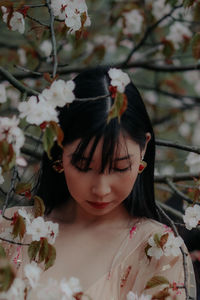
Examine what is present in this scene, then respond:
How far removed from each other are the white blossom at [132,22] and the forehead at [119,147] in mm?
1622

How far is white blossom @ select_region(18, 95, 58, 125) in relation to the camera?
4.03 feet

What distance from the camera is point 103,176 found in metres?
1.39

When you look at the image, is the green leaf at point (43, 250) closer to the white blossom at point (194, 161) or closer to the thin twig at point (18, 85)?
the thin twig at point (18, 85)

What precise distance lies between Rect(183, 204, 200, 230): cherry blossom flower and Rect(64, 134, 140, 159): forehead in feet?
0.88

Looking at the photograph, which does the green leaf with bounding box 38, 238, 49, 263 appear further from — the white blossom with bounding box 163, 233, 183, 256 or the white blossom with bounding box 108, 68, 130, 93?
the white blossom with bounding box 108, 68, 130, 93

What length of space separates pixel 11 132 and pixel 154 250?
0.58 m

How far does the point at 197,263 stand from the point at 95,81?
3.77 feet

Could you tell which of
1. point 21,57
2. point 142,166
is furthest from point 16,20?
point 21,57

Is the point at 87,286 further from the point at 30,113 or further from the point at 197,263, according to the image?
the point at 197,263

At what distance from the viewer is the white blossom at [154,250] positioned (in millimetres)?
1521

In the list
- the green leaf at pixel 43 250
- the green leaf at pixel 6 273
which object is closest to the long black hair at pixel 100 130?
the green leaf at pixel 43 250

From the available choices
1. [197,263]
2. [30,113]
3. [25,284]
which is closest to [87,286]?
[25,284]

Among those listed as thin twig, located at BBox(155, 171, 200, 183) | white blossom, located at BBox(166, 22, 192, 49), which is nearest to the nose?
thin twig, located at BBox(155, 171, 200, 183)

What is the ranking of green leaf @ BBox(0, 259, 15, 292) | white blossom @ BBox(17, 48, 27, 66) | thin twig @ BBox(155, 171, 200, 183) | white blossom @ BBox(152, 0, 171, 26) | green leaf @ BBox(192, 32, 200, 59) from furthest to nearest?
white blossom @ BBox(17, 48, 27, 66)
white blossom @ BBox(152, 0, 171, 26)
thin twig @ BBox(155, 171, 200, 183)
green leaf @ BBox(192, 32, 200, 59)
green leaf @ BBox(0, 259, 15, 292)
